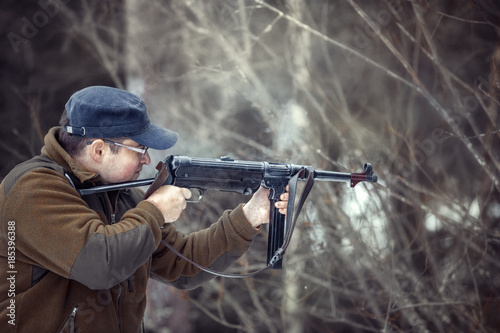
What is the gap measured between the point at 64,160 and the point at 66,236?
363 mm

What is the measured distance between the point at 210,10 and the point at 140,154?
2.45 metres

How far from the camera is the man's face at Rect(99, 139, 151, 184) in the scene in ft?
6.40

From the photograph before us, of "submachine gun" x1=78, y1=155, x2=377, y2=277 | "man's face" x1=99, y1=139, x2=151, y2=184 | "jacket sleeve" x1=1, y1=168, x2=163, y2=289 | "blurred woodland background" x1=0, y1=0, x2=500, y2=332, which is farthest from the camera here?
"blurred woodland background" x1=0, y1=0, x2=500, y2=332

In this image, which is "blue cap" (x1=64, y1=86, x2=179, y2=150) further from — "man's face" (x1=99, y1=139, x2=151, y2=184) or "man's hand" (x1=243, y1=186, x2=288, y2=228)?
"man's hand" (x1=243, y1=186, x2=288, y2=228)

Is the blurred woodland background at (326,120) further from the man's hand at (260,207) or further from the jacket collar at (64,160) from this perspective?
the jacket collar at (64,160)

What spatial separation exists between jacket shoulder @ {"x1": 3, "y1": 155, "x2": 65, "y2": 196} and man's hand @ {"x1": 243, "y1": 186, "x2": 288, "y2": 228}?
0.81 meters

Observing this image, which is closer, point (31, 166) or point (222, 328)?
point (31, 166)

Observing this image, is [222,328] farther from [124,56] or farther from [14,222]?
[14,222]

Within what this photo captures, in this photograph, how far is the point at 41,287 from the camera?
171cm

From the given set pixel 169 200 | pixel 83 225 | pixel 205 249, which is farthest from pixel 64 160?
pixel 205 249

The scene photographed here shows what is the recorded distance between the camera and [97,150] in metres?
1.91

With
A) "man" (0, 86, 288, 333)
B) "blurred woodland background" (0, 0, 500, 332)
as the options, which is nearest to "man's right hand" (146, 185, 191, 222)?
"man" (0, 86, 288, 333)

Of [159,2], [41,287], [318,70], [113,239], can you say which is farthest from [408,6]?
[41,287]

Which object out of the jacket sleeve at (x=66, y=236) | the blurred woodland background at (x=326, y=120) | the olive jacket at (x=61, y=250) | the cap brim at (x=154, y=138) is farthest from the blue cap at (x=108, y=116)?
the blurred woodland background at (x=326, y=120)
